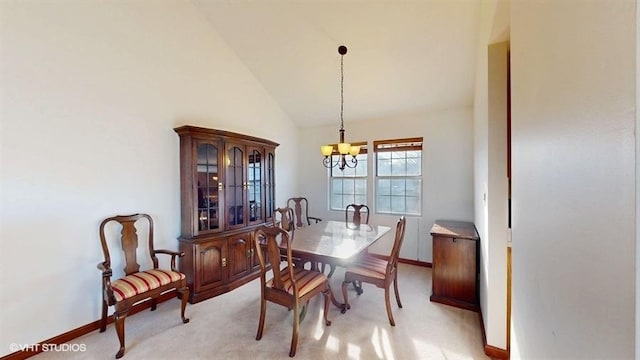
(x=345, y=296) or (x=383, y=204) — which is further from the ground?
(x=383, y=204)

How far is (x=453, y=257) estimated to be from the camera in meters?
2.81

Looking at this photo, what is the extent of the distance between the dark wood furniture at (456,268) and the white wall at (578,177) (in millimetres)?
1950

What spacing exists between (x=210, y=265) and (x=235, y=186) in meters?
1.01

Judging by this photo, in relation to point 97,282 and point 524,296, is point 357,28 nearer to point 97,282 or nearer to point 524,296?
point 524,296

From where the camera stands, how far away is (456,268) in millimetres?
2787

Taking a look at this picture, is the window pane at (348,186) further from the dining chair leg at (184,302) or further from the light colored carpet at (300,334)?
the dining chair leg at (184,302)

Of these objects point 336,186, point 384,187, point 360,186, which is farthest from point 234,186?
point 384,187

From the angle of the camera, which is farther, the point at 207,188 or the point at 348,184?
the point at 348,184

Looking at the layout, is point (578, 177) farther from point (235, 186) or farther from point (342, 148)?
point (235, 186)

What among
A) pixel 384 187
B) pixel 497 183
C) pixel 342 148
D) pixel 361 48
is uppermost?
pixel 361 48

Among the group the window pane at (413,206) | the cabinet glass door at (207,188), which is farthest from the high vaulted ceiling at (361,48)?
the cabinet glass door at (207,188)

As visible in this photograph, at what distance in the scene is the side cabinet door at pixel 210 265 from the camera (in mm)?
2955

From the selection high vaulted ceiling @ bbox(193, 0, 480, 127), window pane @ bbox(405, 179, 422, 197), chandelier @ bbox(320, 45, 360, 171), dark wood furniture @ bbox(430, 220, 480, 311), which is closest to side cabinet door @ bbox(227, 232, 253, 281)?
chandelier @ bbox(320, 45, 360, 171)

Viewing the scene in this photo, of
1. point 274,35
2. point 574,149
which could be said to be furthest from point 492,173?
point 274,35
